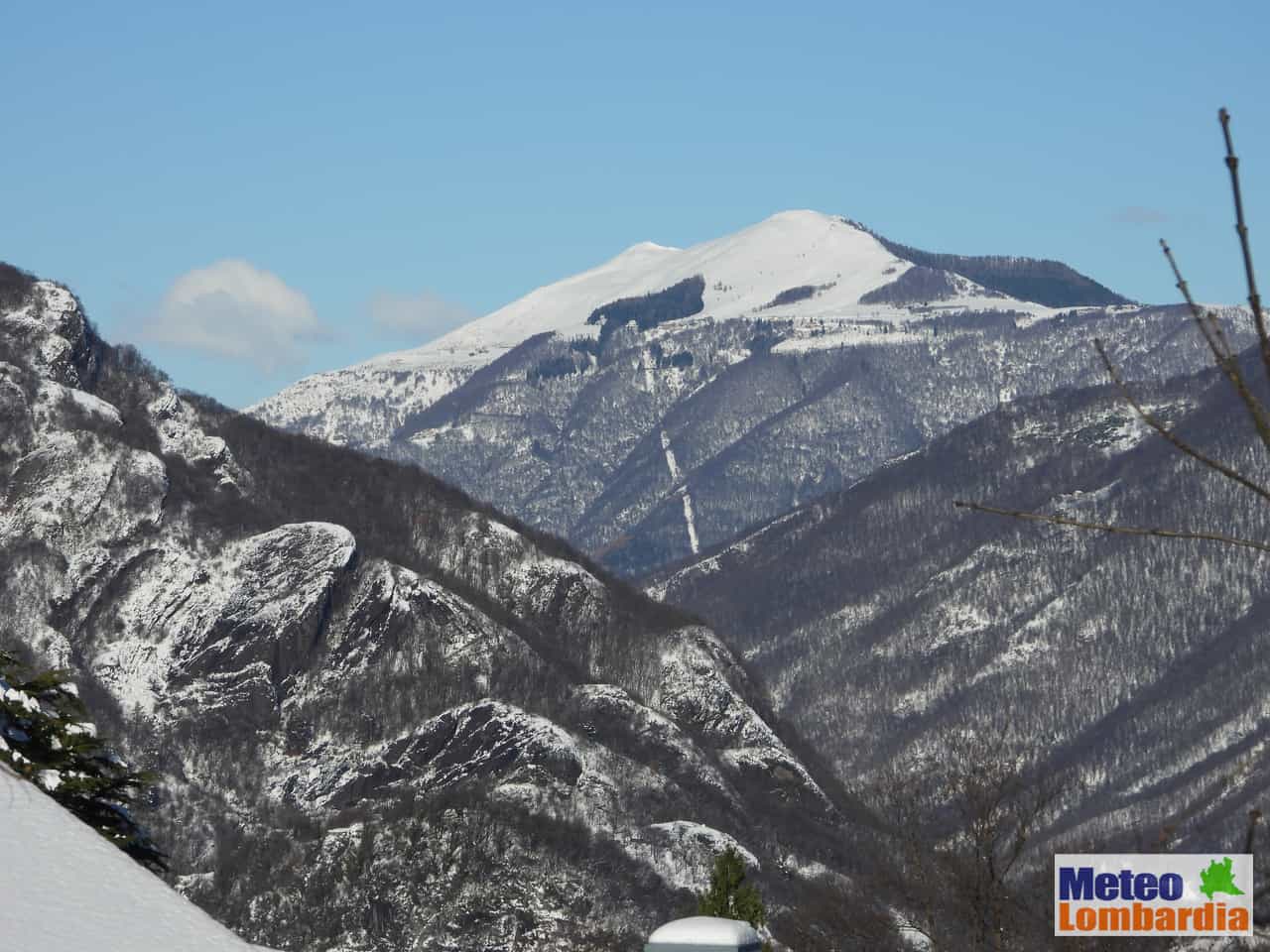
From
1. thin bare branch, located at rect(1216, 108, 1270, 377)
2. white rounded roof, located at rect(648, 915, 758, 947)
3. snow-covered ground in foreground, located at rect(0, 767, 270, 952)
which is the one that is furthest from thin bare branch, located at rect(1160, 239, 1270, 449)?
white rounded roof, located at rect(648, 915, 758, 947)

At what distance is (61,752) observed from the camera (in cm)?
4656

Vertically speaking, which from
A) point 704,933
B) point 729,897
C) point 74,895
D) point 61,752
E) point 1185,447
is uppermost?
point 729,897

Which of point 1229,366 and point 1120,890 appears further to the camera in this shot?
point 1120,890

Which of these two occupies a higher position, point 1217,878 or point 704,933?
point 704,933

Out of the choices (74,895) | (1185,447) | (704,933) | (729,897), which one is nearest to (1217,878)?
(1185,447)

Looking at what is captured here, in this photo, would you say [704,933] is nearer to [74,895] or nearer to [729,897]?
[74,895]

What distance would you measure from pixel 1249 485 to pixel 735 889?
6516 inches

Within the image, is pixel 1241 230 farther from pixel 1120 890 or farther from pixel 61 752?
pixel 1120 890

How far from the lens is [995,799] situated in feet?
326

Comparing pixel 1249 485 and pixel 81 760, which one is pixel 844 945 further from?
pixel 1249 485

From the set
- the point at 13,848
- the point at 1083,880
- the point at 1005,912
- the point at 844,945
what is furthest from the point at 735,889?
the point at 13,848

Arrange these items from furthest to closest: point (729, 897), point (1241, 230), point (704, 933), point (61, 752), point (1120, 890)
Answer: point (729, 897) → point (1120, 890) → point (61, 752) → point (704, 933) → point (1241, 230)

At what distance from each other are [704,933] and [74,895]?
31650mm

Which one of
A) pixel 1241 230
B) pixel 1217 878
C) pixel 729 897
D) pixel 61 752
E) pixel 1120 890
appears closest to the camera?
pixel 1241 230
